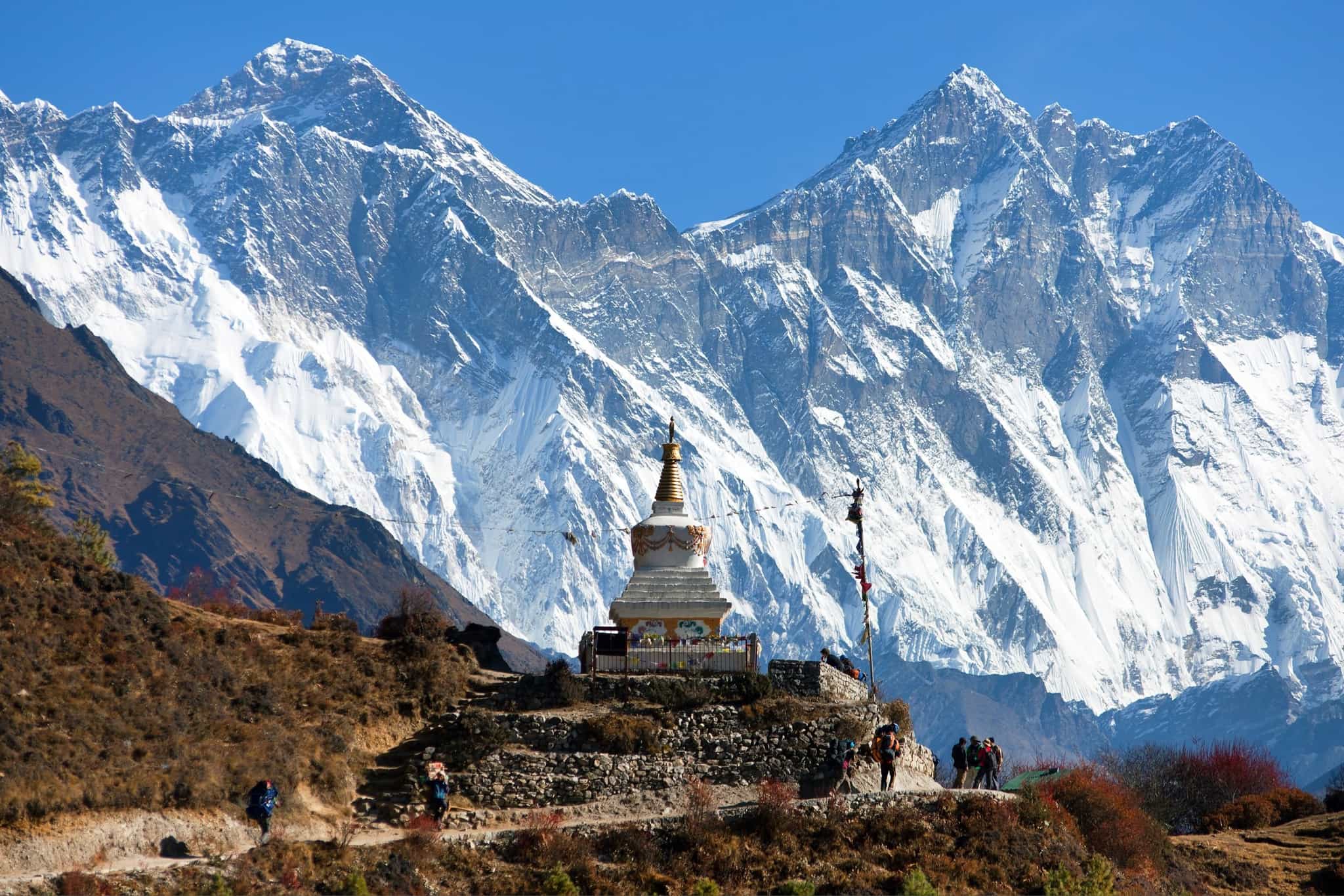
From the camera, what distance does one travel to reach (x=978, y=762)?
5747 centimetres

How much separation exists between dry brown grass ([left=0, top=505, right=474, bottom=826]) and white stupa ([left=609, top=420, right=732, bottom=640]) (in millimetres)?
9693

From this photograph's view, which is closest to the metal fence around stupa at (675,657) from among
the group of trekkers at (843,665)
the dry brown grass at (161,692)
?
the group of trekkers at (843,665)

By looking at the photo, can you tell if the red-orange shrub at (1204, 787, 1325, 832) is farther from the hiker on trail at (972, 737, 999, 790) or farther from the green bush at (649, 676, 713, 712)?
the green bush at (649, 676, 713, 712)

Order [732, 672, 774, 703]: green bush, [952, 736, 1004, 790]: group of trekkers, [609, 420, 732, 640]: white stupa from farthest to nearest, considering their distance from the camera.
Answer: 1. [609, 420, 732, 640]: white stupa
2. [732, 672, 774, 703]: green bush
3. [952, 736, 1004, 790]: group of trekkers

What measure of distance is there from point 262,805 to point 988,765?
21028 mm

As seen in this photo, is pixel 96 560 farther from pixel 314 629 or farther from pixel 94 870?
A: pixel 94 870

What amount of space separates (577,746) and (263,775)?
9.32m

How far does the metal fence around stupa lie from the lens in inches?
2436

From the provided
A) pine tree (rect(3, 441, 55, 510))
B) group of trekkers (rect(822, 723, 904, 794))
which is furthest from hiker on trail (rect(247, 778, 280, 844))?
pine tree (rect(3, 441, 55, 510))

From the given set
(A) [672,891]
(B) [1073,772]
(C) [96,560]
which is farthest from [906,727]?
(C) [96,560]

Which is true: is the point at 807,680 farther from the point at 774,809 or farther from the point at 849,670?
the point at 774,809

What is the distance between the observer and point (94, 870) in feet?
143

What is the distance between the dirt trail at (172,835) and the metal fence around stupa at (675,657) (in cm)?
904

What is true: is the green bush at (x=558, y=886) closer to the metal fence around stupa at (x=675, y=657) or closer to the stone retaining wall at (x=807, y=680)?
the stone retaining wall at (x=807, y=680)
